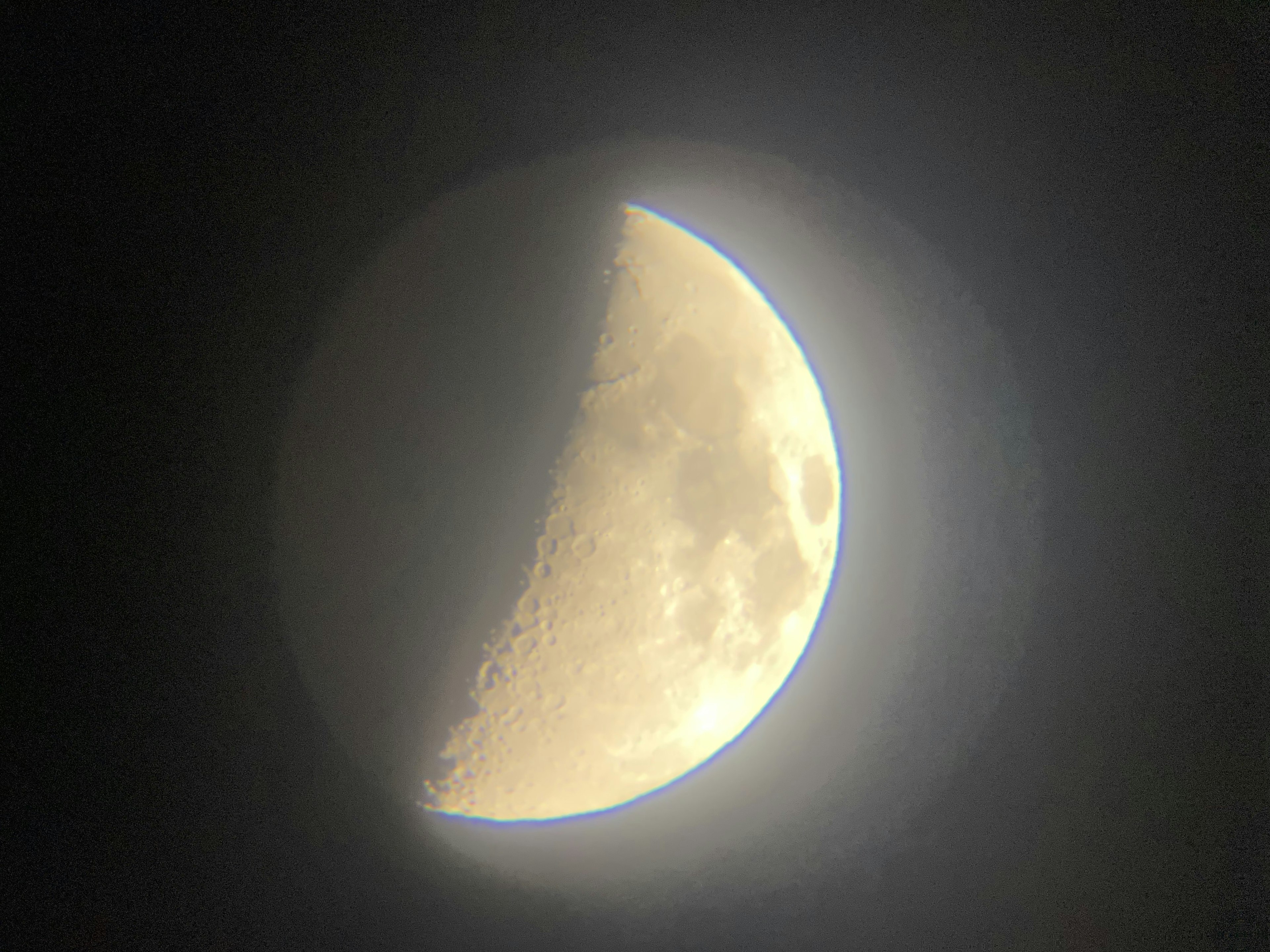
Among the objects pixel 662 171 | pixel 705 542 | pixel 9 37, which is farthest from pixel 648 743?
pixel 9 37

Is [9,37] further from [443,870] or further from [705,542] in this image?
[443,870]

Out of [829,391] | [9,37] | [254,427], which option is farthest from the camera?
[829,391]

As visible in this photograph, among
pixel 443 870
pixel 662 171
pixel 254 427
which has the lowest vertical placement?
pixel 443 870

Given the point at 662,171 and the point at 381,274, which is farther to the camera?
the point at 662,171

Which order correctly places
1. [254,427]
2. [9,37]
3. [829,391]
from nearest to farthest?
[9,37] → [254,427] → [829,391]

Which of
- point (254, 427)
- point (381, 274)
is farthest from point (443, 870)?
point (381, 274)

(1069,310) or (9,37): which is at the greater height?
(9,37)

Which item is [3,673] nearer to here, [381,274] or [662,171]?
[381,274]
